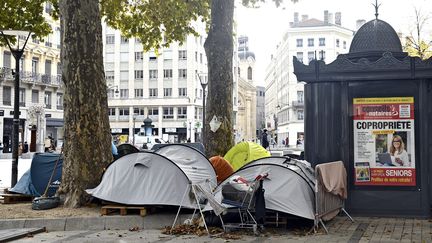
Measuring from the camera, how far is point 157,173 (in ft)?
35.6

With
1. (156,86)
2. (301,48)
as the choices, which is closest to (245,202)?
(156,86)

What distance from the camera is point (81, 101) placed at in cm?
1177

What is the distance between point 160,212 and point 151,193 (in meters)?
0.46

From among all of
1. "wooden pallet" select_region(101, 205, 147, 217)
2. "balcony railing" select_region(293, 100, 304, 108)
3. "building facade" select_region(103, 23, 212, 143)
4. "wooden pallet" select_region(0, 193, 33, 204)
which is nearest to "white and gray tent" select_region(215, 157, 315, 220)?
"wooden pallet" select_region(101, 205, 147, 217)

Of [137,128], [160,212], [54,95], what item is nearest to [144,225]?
[160,212]

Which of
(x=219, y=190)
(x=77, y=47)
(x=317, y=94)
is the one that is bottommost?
(x=219, y=190)

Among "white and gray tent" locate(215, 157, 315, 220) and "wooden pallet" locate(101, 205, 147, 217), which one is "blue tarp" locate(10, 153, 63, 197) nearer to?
"wooden pallet" locate(101, 205, 147, 217)

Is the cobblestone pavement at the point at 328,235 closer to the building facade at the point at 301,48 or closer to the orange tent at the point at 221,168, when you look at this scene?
the orange tent at the point at 221,168

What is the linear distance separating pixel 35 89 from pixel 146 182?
48.3 meters

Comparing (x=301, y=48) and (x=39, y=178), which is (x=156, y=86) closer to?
(x=301, y=48)

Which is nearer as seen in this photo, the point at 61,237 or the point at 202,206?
the point at 61,237

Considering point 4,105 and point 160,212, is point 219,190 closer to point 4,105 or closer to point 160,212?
point 160,212

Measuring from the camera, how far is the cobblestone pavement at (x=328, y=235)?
8.41 metres

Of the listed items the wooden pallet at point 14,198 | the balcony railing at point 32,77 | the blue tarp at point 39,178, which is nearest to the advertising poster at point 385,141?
the blue tarp at point 39,178
